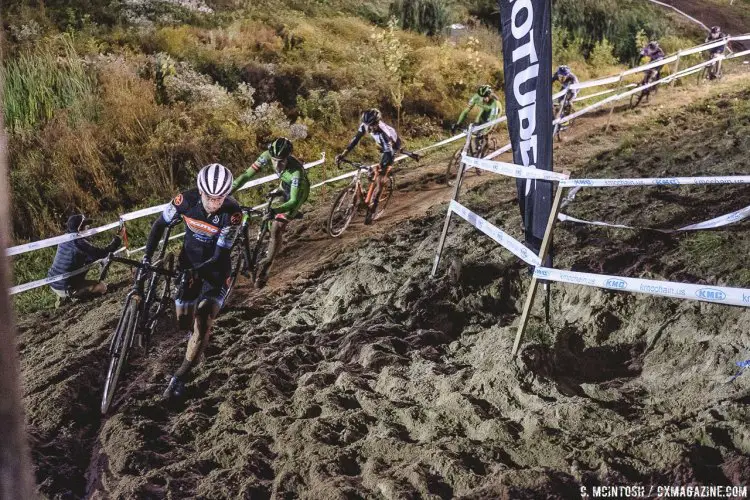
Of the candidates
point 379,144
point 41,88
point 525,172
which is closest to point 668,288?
point 525,172

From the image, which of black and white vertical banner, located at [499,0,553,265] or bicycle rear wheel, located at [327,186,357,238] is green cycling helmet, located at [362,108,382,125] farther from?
black and white vertical banner, located at [499,0,553,265]

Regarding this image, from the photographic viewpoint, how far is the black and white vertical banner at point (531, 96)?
4.90 meters

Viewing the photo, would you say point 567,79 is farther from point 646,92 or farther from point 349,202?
point 349,202

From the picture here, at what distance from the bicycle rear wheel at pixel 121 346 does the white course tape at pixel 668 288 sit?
3.67 metres

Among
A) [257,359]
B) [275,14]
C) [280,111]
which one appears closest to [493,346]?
[257,359]

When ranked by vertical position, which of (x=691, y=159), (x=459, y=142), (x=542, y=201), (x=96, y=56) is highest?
(x=96, y=56)

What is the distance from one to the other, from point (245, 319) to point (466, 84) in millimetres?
13627

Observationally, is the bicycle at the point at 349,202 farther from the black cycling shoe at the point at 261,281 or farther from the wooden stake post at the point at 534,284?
the wooden stake post at the point at 534,284

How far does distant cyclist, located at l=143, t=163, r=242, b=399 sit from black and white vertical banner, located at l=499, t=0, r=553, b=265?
269cm

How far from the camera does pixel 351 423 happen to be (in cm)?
452

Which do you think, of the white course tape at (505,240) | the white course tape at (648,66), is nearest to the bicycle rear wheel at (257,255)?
the white course tape at (505,240)

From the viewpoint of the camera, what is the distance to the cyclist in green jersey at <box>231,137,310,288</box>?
25.3ft

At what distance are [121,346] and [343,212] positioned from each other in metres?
5.06

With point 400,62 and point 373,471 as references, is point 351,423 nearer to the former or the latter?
point 373,471
